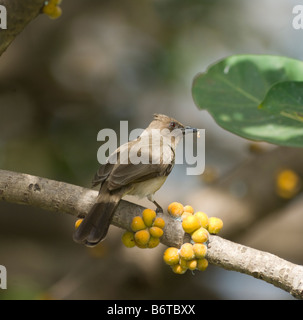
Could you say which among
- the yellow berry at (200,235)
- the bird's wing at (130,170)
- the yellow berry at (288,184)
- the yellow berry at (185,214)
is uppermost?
the yellow berry at (288,184)

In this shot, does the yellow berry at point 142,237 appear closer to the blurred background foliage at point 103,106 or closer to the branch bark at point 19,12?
the branch bark at point 19,12

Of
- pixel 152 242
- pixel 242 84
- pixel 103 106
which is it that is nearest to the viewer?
pixel 152 242

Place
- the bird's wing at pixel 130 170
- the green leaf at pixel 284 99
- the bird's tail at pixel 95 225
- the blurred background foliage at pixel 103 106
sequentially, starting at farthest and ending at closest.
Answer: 1. the blurred background foliage at pixel 103 106
2. the bird's wing at pixel 130 170
3. the bird's tail at pixel 95 225
4. the green leaf at pixel 284 99

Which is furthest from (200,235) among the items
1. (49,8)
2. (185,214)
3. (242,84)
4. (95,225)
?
(49,8)

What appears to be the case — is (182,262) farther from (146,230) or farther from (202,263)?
(146,230)

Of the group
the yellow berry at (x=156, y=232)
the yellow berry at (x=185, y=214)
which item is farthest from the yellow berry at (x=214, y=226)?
the yellow berry at (x=156, y=232)

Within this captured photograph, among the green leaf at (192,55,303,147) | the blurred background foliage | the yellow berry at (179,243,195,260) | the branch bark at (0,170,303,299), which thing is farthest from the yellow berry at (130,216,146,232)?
the blurred background foliage

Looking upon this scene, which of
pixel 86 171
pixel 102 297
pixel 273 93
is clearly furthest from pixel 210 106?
pixel 86 171
